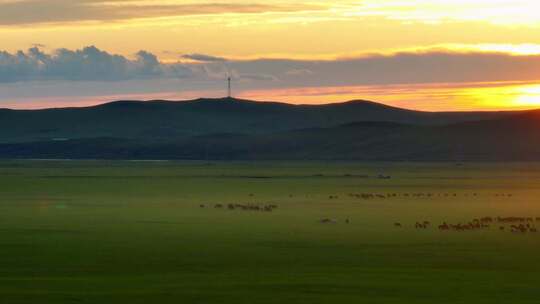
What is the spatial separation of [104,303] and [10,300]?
1.82 metres

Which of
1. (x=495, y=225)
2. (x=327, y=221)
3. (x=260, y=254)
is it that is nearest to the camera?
(x=260, y=254)

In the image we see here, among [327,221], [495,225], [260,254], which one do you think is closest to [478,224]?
[495,225]

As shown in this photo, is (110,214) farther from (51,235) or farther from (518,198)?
(518,198)

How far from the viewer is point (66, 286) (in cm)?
2516

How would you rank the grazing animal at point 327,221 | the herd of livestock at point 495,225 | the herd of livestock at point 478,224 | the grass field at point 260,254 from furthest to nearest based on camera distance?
the grazing animal at point 327,221 < the herd of livestock at point 478,224 < the herd of livestock at point 495,225 < the grass field at point 260,254

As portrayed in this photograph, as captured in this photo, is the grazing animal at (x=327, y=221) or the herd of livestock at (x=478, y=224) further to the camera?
the grazing animal at (x=327, y=221)

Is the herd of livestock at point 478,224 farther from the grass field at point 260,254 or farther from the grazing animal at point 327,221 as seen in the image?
the grass field at point 260,254

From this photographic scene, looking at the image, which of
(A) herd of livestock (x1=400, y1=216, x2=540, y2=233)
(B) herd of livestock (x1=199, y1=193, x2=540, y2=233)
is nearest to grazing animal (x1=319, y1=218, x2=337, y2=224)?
(B) herd of livestock (x1=199, y1=193, x2=540, y2=233)

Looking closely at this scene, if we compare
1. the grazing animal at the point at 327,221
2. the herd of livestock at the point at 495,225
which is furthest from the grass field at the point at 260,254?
the grazing animal at the point at 327,221

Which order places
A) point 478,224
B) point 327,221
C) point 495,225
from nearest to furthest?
point 478,224
point 495,225
point 327,221

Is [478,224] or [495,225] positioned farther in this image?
[495,225]

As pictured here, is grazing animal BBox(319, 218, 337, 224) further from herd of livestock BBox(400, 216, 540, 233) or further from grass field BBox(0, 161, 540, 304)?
herd of livestock BBox(400, 216, 540, 233)

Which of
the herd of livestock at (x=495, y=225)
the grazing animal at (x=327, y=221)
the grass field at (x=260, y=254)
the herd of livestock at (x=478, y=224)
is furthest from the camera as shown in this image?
the grazing animal at (x=327, y=221)

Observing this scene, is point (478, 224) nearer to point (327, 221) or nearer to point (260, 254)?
point (327, 221)
